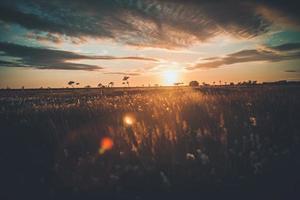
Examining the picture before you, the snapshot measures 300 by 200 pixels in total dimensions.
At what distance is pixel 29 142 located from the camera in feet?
18.2

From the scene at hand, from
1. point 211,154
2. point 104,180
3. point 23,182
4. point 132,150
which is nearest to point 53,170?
point 23,182

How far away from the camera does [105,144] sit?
4.60 meters

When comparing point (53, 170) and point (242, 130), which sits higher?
point (242, 130)

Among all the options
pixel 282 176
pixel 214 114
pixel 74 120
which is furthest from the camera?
pixel 74 120

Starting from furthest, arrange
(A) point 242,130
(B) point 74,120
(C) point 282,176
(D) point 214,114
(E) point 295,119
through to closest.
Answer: (B) point 74,120
(D) point 214,114
(E) point 295,119
(A) point 242,130
(C) point 282,176

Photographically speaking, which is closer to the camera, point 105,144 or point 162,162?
point 162,162

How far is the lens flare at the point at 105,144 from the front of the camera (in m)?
4.31

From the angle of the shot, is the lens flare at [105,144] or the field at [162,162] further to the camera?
the lens flare at [105,144]

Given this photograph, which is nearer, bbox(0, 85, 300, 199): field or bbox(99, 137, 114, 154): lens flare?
bbox(0, 85, 300, 199): field

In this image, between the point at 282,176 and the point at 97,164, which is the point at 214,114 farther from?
the point at 97,164

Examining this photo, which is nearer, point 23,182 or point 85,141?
point 23,182

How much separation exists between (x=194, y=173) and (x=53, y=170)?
2.32m

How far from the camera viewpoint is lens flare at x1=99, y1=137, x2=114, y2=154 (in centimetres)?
431

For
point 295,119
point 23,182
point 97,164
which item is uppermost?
point 295,119
